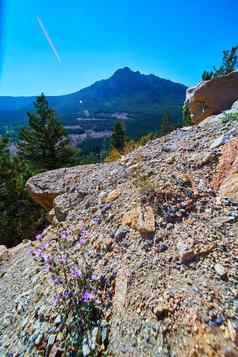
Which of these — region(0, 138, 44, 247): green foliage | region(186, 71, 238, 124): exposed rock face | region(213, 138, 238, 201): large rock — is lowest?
region(0, 138, 44, 247): green foliage

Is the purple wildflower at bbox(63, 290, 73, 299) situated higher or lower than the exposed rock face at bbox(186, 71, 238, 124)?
lower

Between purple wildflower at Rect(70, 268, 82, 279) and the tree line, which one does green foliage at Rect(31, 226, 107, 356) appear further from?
the tree line

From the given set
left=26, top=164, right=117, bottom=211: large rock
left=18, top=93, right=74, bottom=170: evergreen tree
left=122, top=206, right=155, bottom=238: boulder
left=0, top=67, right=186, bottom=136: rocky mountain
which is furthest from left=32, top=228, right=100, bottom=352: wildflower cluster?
left=0, top=67, right=186, bottom=136: rocky mountain

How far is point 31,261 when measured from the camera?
325cm

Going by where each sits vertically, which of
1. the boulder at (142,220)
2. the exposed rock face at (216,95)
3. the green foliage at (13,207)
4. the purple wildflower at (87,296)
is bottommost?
the green foliage at (13,207)

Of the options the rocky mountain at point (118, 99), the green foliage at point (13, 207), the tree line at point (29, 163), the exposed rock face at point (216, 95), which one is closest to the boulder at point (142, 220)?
the tree line at point (29, 163)

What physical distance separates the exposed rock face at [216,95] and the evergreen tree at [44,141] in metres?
9.65

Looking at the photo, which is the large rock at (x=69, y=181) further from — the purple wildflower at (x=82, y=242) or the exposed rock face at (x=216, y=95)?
the exposed rock face at (x=216, y=95)

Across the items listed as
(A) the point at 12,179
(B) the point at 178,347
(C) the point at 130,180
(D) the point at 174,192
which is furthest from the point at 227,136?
(A) the point at 12,179

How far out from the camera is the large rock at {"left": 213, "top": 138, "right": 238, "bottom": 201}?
214 centimetres

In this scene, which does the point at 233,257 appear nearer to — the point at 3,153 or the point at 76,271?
the point at 76,271

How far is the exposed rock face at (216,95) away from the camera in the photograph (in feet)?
28.1

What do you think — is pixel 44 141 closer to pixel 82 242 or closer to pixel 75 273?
pixel 82 242

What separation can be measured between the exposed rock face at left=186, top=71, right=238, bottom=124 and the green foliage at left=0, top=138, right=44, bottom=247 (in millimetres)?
9373
